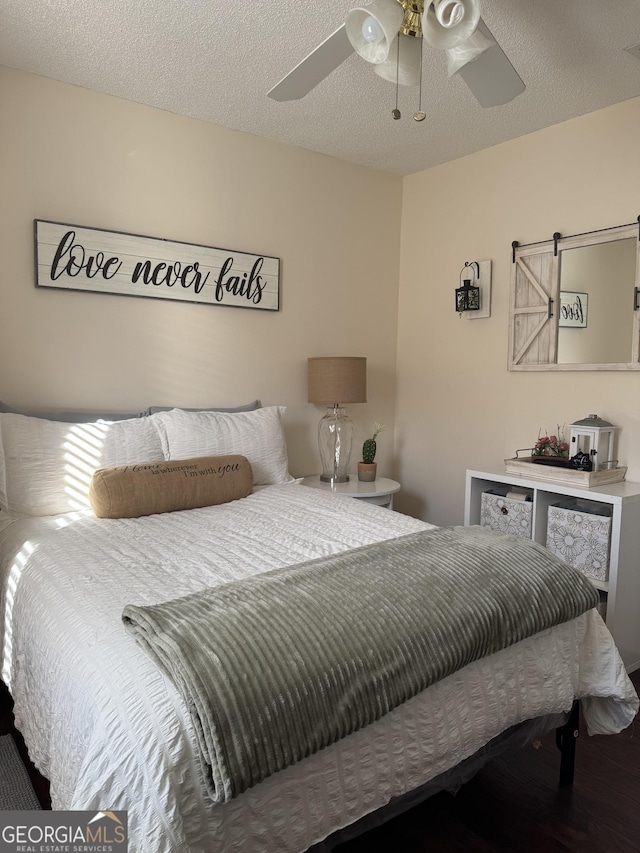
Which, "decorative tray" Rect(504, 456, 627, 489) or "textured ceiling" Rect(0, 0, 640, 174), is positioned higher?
"textured ceiling" Rect(0, 0, 640, 174)

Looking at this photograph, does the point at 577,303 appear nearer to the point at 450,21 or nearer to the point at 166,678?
the point at 450,21

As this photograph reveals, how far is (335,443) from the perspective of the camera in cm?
336

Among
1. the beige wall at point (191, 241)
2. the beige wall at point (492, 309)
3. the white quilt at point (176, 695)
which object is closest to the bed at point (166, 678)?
the white quilt at point (176, 695)

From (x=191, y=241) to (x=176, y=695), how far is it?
2.45 m

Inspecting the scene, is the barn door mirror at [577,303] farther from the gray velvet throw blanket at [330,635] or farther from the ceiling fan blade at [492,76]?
the gray velvet throw blanket at [330,635]

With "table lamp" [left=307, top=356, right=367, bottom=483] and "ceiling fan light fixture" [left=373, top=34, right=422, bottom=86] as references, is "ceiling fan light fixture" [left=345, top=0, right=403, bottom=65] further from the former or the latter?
"table lamp" [left=307, top=356, right=367, bottom=483]

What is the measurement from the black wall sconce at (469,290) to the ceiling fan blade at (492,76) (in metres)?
1.50

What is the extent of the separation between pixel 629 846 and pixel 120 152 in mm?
3242

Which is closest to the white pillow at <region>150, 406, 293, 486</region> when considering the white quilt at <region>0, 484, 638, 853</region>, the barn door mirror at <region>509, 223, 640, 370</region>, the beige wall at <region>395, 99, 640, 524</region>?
the white quilt at <region>0, 484, 638, 853</region>

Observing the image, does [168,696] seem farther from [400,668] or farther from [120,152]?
[120,152]

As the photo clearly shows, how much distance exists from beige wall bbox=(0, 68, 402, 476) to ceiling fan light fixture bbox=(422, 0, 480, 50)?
1708mm

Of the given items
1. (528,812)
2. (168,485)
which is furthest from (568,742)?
(168,485)

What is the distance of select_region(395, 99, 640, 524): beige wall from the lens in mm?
2766

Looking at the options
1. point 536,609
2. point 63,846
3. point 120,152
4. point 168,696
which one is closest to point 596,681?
point 536,609
